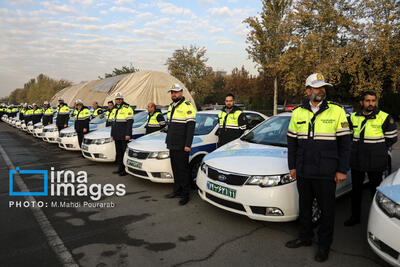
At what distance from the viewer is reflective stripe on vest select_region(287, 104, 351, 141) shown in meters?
2.73

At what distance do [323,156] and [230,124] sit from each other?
2650 millimetres

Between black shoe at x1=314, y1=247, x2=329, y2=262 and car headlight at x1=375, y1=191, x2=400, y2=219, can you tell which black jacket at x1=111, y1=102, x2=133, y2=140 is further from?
car headlight at x1=375, y1=191, x2=400, y2=219

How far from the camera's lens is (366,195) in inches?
189

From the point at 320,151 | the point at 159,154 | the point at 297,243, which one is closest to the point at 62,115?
the point at 159,154

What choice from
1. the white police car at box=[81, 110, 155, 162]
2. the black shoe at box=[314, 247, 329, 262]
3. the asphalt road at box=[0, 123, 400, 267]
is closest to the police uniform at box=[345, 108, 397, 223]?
the asphalt road at box=[0, 123, 400, 267]

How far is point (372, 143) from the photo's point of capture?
135 inches

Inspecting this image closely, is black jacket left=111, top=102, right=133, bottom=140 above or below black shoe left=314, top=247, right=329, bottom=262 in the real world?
above

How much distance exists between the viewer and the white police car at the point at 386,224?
2293 millimetres

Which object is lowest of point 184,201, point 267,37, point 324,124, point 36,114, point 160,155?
point 184,201

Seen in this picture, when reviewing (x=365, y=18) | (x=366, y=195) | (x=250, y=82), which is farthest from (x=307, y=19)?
(x=250, y=82)

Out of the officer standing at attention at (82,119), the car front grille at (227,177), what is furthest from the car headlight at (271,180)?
the officer standing at attention at (82,119)

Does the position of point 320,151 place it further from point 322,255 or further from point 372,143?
point 372,143

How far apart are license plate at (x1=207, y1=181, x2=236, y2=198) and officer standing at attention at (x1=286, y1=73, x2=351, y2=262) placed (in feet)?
Result: 2.55

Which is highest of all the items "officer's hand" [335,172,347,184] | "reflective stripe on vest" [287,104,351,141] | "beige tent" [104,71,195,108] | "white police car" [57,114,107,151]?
"beige tent" [104,71,195,108]
